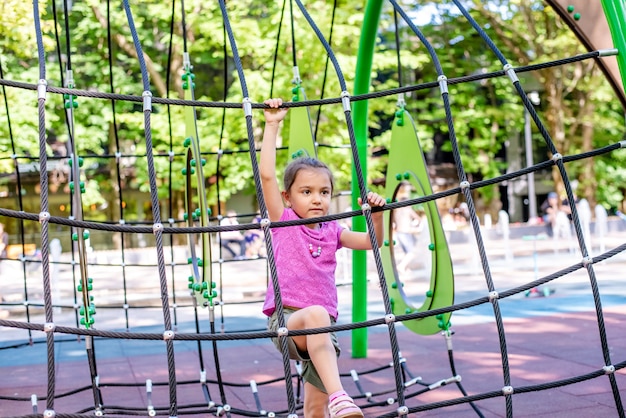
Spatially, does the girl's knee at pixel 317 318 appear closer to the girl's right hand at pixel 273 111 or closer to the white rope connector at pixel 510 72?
the girl's right hand at pixel 273 111

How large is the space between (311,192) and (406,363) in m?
2.59

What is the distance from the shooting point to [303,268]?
2.83 meters

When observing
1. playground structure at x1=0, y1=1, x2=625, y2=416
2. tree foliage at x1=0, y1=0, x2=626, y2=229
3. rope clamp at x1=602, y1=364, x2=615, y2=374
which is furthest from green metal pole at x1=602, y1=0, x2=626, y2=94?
tree foliage at x1=0, y1=0, x2=626, y2=229

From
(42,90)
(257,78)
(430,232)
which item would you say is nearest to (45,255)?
(42,90)

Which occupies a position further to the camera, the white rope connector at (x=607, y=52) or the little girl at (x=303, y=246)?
the white rope connector at (x=607, y=52)

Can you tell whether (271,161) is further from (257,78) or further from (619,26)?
(257,78)

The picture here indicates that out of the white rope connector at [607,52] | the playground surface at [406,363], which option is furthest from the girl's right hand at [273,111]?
the white rope connector at [607,52]

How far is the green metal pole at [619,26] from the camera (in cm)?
320

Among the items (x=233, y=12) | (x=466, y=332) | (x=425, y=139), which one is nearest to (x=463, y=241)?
(x=425, y=139)

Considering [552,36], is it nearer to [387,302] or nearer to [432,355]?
[432,355]

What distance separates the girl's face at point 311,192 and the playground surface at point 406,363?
84 centimetres

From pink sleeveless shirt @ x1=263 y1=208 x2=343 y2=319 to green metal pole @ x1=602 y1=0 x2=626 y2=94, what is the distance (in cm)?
142

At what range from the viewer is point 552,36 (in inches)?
735

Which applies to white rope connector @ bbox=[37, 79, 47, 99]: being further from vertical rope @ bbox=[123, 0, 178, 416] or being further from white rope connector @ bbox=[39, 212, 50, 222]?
white rope connector @ bbox=[39, 212, 50, 222]
